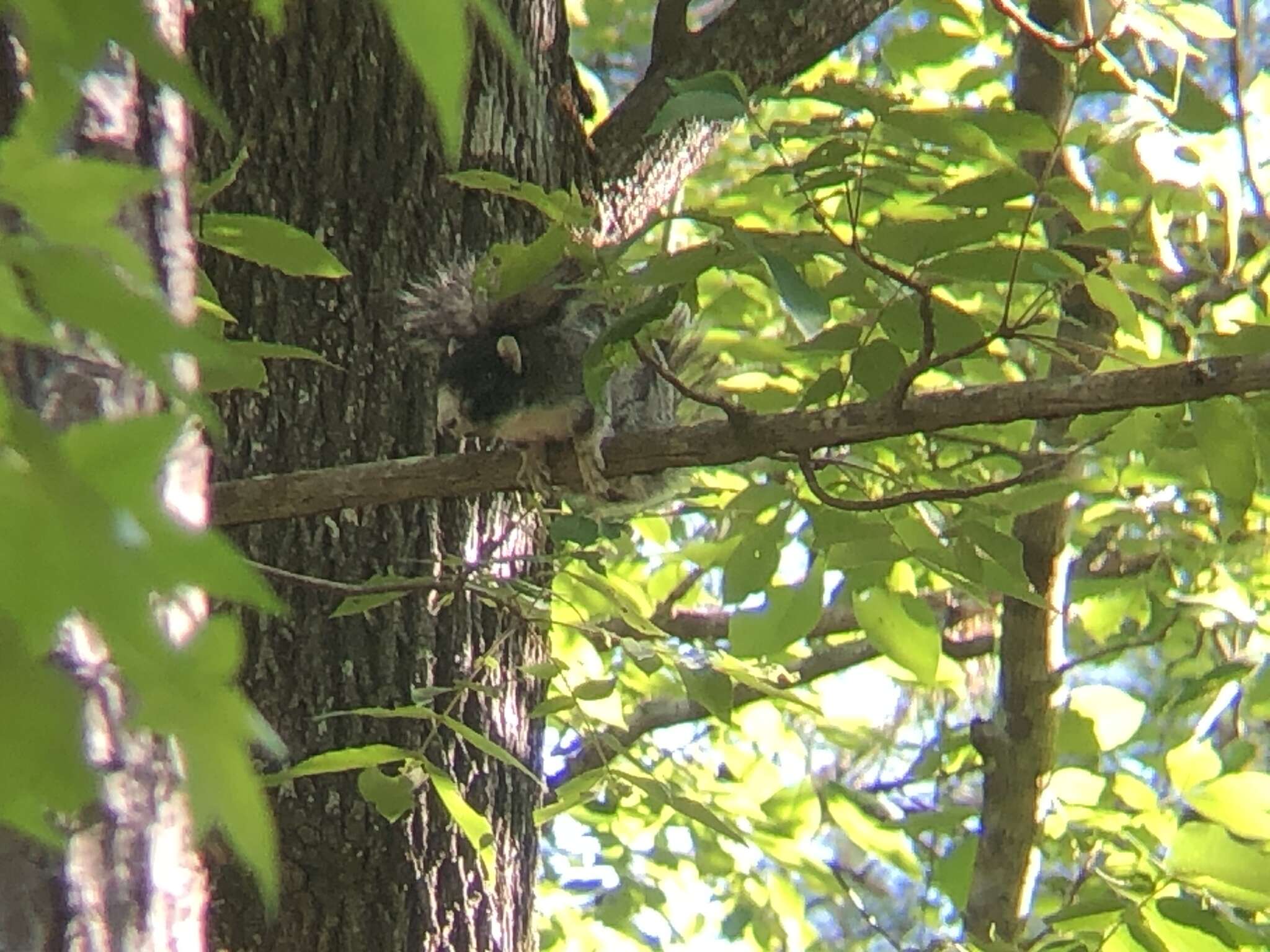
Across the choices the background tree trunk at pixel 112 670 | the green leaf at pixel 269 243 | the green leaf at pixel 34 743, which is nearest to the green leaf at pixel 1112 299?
the green leaf at pixel 269 243

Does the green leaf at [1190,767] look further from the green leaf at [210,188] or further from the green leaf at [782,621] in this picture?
the green leaf at [210,188]

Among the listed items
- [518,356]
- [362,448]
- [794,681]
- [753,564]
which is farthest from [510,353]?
[794,681]

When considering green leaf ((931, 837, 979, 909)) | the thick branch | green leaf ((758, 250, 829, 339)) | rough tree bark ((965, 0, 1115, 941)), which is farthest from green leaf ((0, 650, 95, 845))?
the thick branch

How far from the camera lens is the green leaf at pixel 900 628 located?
131 cm

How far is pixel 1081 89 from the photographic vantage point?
1.00m

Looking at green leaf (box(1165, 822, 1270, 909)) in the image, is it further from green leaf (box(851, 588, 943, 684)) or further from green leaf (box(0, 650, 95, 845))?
green leaf (box(0, 650, 95, 845))

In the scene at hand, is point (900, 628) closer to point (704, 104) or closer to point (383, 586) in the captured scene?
point (383, 586)

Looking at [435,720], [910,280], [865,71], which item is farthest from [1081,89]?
[865,71]

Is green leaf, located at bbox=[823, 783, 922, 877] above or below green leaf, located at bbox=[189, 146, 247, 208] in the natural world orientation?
below

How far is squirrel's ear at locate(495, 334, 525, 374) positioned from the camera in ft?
4.97

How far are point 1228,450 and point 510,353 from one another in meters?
0.78

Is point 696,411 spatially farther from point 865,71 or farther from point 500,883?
point 865,71

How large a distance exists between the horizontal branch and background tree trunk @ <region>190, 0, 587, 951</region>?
260 millimetres

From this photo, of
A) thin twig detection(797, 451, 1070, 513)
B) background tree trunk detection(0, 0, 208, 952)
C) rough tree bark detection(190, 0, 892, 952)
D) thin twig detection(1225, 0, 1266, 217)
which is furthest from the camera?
rough tree bark detection(190, 0, 892, 952)
